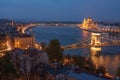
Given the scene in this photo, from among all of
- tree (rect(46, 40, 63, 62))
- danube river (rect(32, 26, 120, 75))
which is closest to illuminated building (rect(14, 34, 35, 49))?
danube river (rect(32, 26, 120, 75))

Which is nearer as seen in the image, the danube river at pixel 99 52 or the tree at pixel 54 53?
the tree at pixel 54 53

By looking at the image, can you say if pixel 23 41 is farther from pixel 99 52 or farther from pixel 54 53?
pixel 54 53

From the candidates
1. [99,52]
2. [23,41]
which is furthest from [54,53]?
[23,41]

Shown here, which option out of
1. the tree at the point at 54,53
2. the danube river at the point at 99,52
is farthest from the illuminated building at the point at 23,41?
the tree at the point at 54,53

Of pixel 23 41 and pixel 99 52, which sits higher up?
pixel 23 41

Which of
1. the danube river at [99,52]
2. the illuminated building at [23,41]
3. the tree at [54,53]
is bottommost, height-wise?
the danube river at [99,52]

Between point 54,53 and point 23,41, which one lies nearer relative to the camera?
point 54,53

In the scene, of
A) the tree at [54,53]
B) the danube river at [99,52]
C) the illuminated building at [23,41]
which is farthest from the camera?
the illuminated building at [23,41]

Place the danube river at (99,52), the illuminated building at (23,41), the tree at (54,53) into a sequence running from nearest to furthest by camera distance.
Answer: the tree at (54,53) → the danube river at (99,52) → the illuminated building at (23,41)

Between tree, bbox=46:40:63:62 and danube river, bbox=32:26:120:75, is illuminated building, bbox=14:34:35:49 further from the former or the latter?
tree, bbox=46:40:63:62

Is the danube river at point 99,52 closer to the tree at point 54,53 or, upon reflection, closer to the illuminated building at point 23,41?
the tree at point 54,53

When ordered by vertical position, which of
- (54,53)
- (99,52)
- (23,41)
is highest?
(54,53)
